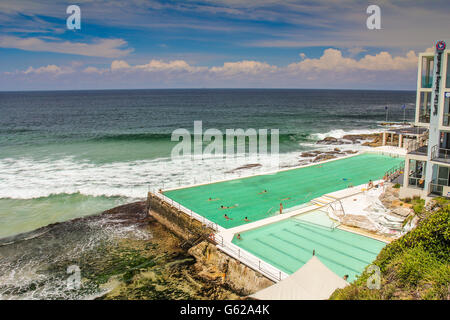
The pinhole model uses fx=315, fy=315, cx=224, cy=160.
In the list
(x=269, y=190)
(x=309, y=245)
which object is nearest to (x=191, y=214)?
(x=269, y=190)

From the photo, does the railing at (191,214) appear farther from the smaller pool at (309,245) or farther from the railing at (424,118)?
the railing at (424,118)

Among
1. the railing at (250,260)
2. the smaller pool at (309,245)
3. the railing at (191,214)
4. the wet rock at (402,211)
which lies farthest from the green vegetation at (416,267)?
the railing at (191,214)

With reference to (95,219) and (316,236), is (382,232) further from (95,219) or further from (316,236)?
(95,219)

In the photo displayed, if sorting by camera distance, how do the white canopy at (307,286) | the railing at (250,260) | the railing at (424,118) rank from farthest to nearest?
1. the railing at (424,118)
2. the railing at (250,260)
3. the white canopy at (307,286)

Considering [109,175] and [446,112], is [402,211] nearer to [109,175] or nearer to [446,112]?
[446,112]

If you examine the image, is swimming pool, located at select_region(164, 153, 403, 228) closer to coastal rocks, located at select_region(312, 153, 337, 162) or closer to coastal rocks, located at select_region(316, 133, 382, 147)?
coastal rocks, located at select_region(312, 153, 337, 162)

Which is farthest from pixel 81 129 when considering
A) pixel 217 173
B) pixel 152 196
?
pixel 152 196

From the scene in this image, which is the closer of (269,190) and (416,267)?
(416,267)
